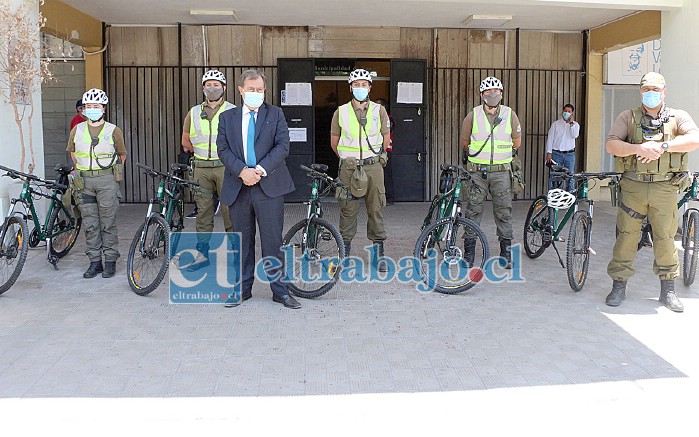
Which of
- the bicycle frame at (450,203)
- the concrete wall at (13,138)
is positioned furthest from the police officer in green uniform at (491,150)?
the concrete wall at (13,138)

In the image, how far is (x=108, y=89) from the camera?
11852 millimetres

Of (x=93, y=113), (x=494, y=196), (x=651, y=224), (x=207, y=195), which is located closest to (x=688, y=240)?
(x=651, y=224)

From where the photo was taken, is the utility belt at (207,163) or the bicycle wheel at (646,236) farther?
the utility belt at (207,163)

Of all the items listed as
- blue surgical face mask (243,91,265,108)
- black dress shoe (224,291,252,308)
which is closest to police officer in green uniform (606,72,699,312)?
blue surgical face mask (243,91,265,108)

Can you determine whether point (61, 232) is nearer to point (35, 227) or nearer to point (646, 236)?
point (35, 227)

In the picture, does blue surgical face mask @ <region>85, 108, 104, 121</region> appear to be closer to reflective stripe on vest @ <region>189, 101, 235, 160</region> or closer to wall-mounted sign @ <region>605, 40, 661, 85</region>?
reflective stripe on vest @ <region>189, 101, 235, 160</region>

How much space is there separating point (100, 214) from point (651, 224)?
4704mm

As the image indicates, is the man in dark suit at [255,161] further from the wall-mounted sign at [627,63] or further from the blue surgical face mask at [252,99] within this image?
the wall-mounted sign at [627,63]

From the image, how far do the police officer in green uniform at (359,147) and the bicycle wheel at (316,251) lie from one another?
2.88ft

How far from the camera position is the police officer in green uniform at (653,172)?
5.39m

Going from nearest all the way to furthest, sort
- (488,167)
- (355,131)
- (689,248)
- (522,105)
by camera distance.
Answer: (689,248) < (355,131) < (488,167) < (522,105)

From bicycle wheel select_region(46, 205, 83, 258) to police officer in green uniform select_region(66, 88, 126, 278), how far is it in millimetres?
610

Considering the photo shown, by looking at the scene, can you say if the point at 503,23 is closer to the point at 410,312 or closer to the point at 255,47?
the point at 255,47

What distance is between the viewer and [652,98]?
17.8 feet
